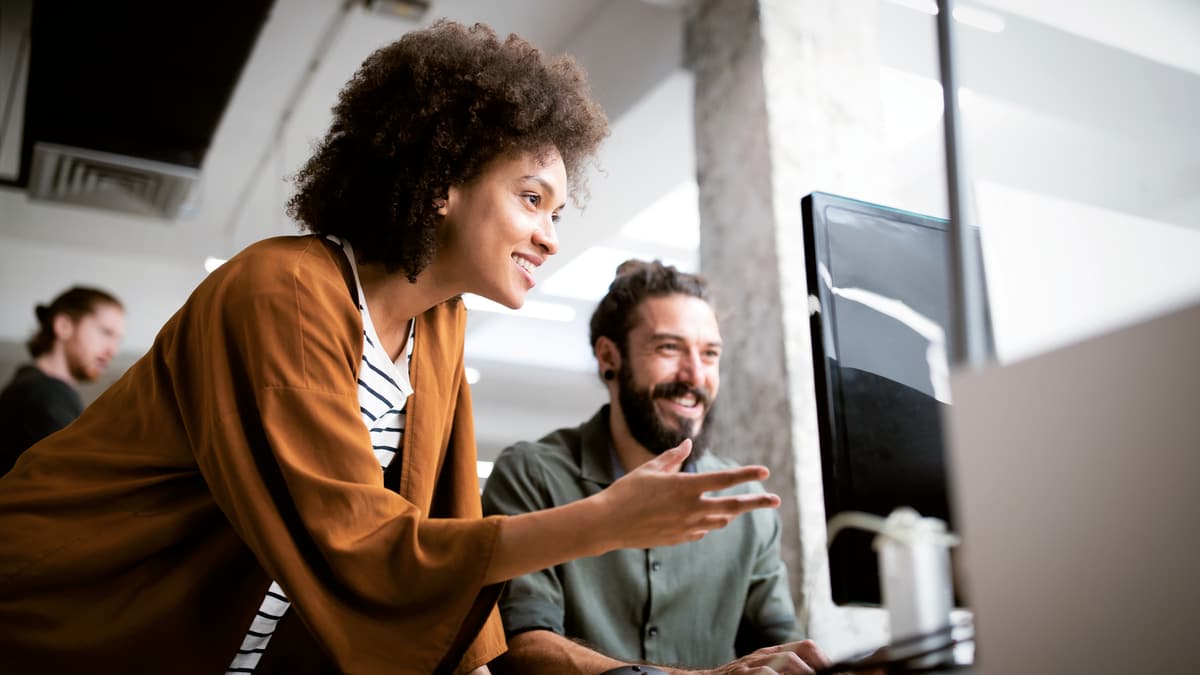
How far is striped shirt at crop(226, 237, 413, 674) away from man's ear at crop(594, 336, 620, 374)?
0.82m

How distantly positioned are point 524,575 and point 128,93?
2428mm

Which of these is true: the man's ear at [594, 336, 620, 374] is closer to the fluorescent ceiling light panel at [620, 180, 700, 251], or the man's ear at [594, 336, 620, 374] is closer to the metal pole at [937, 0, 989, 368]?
the metal pole at [937, 0, 989, 368]

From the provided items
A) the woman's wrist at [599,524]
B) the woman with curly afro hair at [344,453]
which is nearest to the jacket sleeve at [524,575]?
the woman with curly afro hair at [344,453]

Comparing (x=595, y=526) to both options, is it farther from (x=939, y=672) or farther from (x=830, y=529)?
(x=939, y=672)

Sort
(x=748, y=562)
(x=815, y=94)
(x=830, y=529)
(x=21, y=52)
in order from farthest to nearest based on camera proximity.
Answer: (x=21, y=52) < (x=815, y=94) < (x=748, y=562) < (x=830, y=529)

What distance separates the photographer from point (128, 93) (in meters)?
3.13

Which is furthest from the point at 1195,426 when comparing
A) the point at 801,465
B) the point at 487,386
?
the point at 487,386

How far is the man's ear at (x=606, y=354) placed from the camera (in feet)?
7.07

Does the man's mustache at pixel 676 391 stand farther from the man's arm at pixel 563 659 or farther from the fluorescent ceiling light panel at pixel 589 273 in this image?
the fluorescent ceiling light panel at pixel 589 273

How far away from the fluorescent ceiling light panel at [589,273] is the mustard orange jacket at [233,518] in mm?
4316

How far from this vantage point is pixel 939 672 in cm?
73

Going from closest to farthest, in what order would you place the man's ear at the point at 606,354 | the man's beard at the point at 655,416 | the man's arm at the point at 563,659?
the man's arm at the point at 563,659
the man's beard at the point at 655,416
the man's ear at the point at 606,354

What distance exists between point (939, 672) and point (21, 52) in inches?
167

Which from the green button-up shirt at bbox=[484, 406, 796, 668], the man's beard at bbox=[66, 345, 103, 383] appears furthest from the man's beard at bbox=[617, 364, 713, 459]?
the man's beard at bbox=[66, 345, 103, 383]
